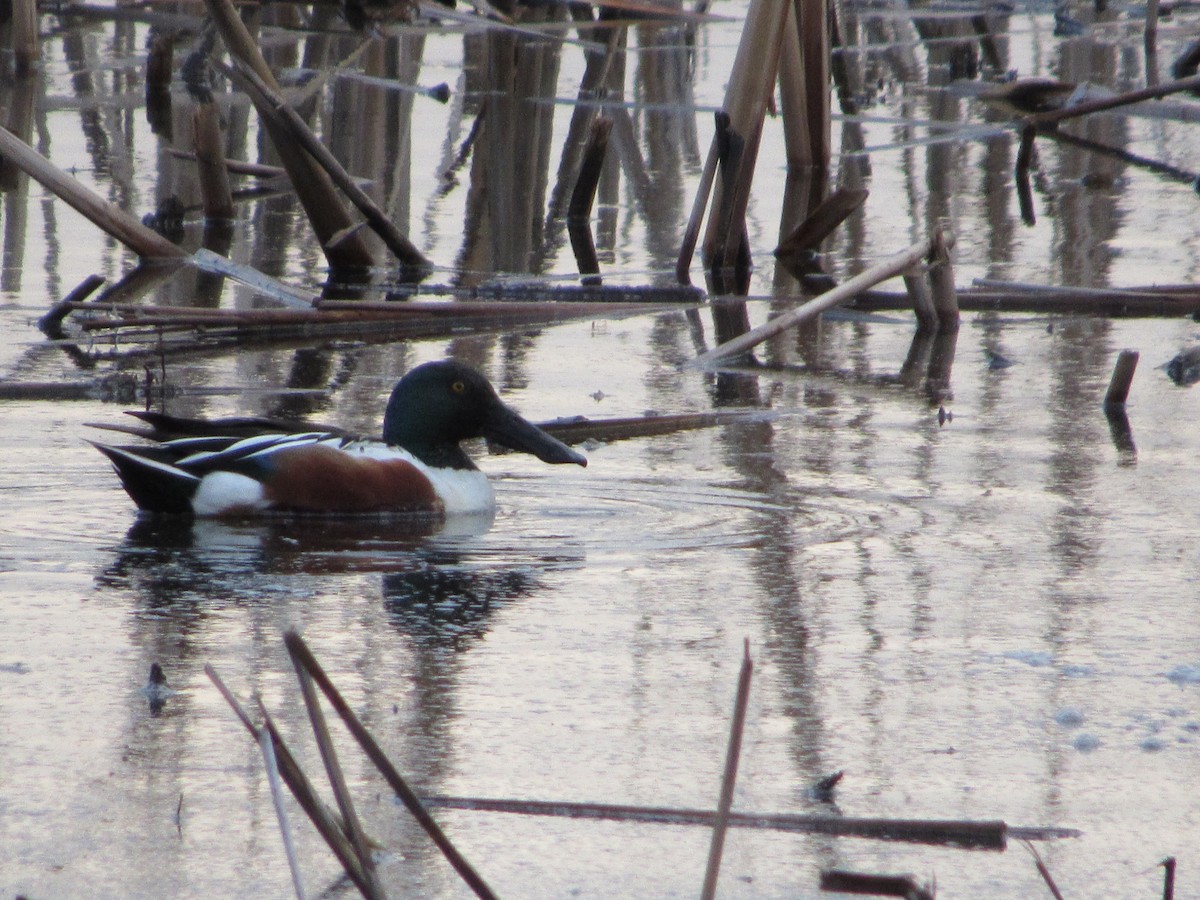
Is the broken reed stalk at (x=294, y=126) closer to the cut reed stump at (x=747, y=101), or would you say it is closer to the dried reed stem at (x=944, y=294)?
the cut reed stump at (x=747, y=101)

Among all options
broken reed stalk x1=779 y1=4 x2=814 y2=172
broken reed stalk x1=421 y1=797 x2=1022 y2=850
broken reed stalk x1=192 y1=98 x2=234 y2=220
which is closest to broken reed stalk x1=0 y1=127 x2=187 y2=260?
broken reed stalk x1=192 y1=98 x2=234 y2=220

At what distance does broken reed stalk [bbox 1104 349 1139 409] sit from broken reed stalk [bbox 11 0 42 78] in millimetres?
9883

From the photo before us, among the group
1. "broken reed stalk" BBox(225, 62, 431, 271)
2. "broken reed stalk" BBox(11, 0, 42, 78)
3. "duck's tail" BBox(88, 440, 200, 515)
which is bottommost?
"duck's tail" BBox(88, 440, 200, 515)

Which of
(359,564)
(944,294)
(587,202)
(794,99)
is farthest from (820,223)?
(359,564)

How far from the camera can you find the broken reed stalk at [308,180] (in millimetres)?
8555

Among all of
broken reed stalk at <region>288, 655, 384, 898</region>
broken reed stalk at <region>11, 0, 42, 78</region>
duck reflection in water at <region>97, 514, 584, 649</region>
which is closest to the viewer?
broken reed stalk at <region>288, 655, 384, 898</region>

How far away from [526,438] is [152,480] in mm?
1121

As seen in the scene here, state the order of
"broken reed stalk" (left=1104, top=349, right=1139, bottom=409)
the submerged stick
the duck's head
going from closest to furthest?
1. the duck's head
2. "broken reed stalk" (left=1104, top=349, right=1139, bottom=409)
3. the submerged stick

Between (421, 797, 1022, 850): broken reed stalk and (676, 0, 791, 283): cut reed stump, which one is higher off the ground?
(676, 0, 791, 283): cut reed stump

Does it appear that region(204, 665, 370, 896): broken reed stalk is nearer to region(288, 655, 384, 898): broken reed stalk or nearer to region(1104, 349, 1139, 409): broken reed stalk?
region(288, 655, 384, 898): broken reed stalk

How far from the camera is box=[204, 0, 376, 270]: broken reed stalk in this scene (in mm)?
8555

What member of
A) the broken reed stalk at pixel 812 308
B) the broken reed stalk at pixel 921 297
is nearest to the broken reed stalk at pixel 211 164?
the broken reed stalk at pixel 812 308

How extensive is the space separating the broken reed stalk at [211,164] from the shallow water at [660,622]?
1494mm

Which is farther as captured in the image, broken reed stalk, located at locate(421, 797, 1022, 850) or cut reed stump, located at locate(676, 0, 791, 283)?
cut reed stump, located at locate(676, 0, 791, 283)
